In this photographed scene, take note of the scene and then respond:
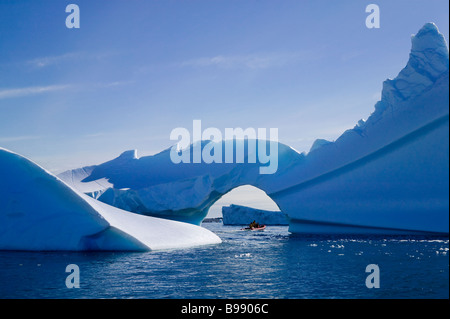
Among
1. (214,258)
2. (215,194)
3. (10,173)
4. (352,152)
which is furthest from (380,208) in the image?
(10,173)

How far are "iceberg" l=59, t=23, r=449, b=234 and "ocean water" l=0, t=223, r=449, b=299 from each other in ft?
8.91

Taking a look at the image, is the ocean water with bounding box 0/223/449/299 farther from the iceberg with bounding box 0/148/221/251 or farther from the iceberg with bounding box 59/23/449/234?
the iceberg with bounding box 59/23/449/234

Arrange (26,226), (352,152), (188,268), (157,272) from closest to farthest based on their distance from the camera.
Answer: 1. (157,272)
2. (188,268)
3. (26,226)
4. (352,152)

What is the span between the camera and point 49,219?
12695 millimetres

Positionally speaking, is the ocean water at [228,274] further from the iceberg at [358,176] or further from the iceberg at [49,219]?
the iceberg at [358,176]

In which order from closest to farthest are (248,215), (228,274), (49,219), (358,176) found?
(228,274) < (49,219) < (358,176) < (248,215)

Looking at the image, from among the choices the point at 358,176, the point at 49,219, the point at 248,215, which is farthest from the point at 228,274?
the point at 248,215

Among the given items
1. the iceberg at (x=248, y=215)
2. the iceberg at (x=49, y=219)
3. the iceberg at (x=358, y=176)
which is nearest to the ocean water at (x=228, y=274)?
the iceberg at (x=49, y=219)

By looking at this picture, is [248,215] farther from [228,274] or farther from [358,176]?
[228,274]

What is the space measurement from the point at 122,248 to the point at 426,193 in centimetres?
1004

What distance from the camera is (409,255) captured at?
36.9 ft

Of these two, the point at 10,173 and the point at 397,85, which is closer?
the point at 10,173

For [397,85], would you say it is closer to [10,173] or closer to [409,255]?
[409,255]

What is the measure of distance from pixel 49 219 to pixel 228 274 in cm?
680
